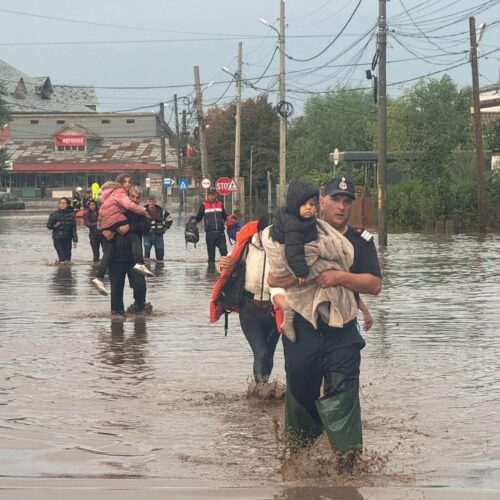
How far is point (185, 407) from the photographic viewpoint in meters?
9.96

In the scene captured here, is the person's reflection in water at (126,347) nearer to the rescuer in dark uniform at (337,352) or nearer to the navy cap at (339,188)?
the rescuer in dark uniform at (337,352)

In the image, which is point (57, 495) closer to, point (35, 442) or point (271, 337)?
point (35, 442)

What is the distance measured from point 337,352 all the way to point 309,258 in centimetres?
53

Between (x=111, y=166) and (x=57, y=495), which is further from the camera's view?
(x=111, y=166)

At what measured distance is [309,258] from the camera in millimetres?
7109

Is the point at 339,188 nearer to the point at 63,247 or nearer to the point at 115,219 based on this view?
the point at 115,219

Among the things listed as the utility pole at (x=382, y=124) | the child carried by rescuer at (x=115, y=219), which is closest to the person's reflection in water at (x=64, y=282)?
the child carried by rescuer at (x=115, y=219)

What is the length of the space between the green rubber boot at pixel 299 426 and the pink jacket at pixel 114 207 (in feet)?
27.3

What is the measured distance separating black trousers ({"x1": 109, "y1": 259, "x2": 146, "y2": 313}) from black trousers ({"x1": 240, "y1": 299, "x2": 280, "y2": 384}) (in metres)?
5.81

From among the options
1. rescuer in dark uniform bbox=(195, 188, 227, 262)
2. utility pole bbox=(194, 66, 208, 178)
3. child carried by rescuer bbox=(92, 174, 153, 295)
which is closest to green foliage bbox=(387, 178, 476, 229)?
rescuer in dark uniform bbox=(195, 188, 227, 262)

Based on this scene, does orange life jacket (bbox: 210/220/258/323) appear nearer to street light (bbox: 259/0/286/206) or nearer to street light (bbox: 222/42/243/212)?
street light (bbox: 259/0/286/206)

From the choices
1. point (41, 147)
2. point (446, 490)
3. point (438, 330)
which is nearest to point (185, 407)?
point (446, 490)

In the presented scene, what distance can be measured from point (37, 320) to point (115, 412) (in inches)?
270

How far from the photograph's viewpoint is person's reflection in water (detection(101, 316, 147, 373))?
1237cm
